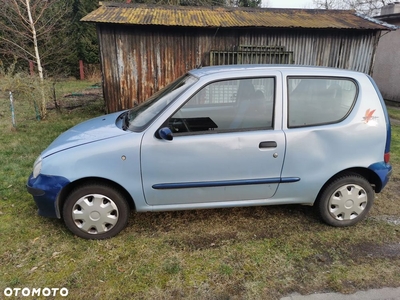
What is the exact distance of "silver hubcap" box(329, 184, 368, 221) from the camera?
128 inches

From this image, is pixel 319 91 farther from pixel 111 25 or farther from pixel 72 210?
pixel 111 25

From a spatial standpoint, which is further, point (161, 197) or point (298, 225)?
point (298, 225)

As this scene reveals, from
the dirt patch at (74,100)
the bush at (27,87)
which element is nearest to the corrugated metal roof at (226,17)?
the bush at (27,87)

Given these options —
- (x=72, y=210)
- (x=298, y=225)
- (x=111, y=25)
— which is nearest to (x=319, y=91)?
(x=298, y=225)

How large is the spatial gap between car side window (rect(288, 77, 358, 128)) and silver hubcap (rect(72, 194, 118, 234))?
2.06 metres

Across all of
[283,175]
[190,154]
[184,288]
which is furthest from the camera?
[283,175]

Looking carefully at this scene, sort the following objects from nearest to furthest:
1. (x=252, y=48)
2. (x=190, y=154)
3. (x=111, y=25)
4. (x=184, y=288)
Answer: (x=184, y=288)
(x=190, y=154)
(x=111, y=25)
(x=252, y=48)

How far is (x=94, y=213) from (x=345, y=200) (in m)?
2.73

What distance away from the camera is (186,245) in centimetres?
301

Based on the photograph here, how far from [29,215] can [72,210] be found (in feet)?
3.22

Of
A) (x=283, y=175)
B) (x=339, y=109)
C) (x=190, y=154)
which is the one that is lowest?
(x=283, y=175)

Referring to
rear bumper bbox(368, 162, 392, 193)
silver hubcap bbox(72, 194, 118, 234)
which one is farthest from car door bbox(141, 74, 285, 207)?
rear bumper bbox(368, 162, 392, 193)

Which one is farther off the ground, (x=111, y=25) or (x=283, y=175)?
(x=111, y=25)

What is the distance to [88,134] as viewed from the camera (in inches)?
123
